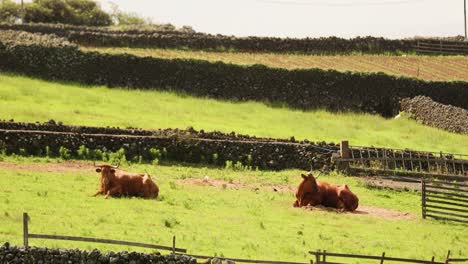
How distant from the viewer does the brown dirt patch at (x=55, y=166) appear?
43062 mm

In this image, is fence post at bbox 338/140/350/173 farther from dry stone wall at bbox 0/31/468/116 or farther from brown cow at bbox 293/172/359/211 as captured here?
dry stone wall at bbox 0/31/468/116

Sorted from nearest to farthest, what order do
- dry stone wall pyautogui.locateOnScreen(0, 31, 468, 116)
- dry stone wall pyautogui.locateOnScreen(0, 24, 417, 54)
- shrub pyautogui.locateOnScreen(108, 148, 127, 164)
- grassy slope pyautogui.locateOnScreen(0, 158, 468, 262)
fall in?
grassy slope pyautogui.locateOnScreen(0, 158, 468, 262) → shrub pyautogui.locateOnScreen(108, 148, 127, 164) → dry stone wall pyautogui.locateOnScreen(0, 31, 468, 116) → dry stone wall pyautogui.locateOnScreen(0, 24, 417, 54)

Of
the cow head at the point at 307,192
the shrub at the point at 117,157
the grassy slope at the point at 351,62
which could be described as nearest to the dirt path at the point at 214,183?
the cow head at the point at 307,192

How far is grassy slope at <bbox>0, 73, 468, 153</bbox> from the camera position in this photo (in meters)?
56.9

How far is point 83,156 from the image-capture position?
46719 millimetres

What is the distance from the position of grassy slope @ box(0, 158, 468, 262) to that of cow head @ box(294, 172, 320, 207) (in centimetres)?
68

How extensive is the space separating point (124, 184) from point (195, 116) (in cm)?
2192

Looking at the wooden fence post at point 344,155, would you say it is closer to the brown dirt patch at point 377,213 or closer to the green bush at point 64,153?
the brown dirt patch at point 377,213

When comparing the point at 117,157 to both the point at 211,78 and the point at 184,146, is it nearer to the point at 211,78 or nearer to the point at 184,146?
the point at 184,146

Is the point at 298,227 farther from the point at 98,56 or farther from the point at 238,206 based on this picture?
the point at 98,56

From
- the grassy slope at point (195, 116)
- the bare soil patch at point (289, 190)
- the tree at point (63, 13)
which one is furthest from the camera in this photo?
the tree at point (63, 13)

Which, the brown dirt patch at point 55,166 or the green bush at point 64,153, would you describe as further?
the green bush at point 64,153

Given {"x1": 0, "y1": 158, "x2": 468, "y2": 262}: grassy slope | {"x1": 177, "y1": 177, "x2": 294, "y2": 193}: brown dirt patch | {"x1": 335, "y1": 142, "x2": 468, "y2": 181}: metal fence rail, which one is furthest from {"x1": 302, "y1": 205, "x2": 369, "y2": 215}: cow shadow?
{"x1": 335, "y1": 142, "x2": 468, "y2": 181}: metal fence rail

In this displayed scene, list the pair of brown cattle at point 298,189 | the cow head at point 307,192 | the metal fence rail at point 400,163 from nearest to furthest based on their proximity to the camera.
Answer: the pair of brown cattle at point 298,189 < the cow head at point 307,192 < the metal fence rail at point 400,163
